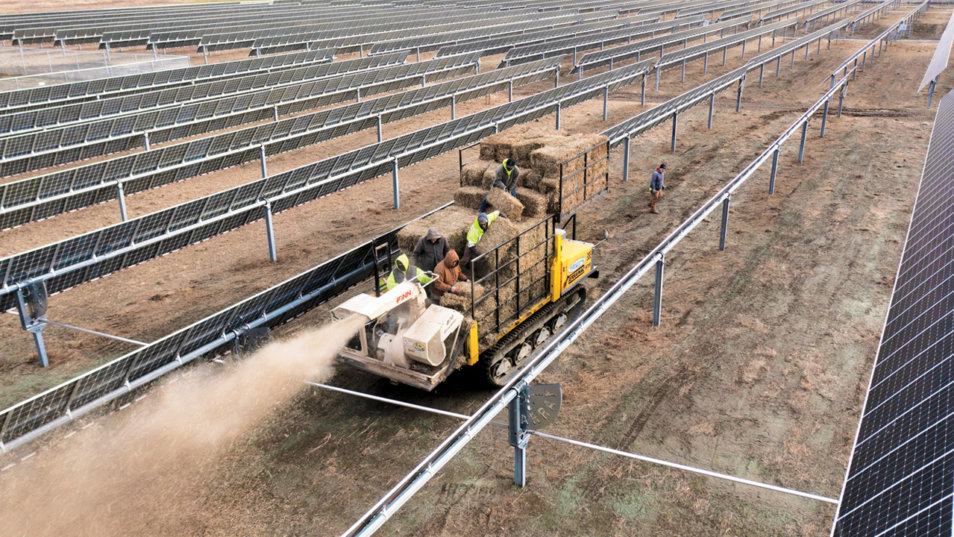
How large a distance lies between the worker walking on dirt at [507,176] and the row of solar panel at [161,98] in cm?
1633

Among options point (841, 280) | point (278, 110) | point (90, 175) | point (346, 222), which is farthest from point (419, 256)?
point (278, 110)

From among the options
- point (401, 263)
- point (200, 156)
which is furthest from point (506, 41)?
point (401, 263)

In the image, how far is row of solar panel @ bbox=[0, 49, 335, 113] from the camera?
2603 cm

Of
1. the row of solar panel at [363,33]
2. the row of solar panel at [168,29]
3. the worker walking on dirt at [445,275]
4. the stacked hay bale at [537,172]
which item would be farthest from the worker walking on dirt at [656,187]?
the row of solar panel at [168,29]

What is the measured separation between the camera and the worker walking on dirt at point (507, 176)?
Result: 13547mm

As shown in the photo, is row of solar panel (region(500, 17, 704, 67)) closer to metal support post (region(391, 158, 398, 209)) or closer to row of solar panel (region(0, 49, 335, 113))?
row of solar panel (region(0, 49, 335, 113))

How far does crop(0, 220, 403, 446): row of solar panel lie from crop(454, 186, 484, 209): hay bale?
1553 mm

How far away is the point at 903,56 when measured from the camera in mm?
46688

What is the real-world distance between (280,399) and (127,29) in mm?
39549

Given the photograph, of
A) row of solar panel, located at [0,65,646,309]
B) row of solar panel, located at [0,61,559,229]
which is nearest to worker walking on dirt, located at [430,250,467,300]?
row of solar panel, located at [0,65,646,309]

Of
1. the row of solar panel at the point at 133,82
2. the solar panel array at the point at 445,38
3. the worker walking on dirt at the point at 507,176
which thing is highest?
the solar panel array at the point at 445,38

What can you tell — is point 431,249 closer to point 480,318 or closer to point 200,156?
point 480,318

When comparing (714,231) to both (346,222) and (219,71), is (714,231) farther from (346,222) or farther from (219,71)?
(219,71)

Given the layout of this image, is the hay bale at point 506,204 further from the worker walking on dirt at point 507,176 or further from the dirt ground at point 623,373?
the dirt ground at point 623,373
